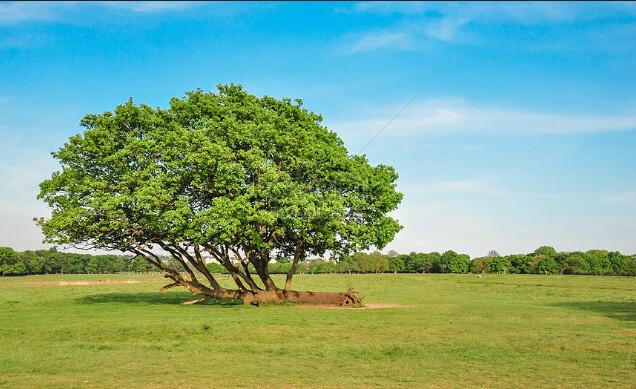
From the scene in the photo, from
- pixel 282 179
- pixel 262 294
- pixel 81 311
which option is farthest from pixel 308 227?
pixel 81 311

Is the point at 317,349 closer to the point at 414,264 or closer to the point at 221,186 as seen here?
the point at 221,186

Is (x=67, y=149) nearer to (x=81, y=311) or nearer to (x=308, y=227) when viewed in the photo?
(x=81, y=311)

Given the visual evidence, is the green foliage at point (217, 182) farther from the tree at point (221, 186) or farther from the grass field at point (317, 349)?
the grass field at point (317, 349)

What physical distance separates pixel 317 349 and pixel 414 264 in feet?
520

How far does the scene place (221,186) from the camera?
38906 millimetres

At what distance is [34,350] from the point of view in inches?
894

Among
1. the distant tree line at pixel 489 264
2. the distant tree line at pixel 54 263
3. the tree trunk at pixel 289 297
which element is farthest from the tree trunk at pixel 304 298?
the distant tree line at pixel 54 263

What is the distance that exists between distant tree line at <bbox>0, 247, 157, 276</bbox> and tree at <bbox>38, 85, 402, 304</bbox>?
115311mm

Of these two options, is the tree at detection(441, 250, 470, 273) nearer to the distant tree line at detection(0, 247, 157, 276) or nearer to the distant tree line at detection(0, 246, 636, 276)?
the distant tree line at detection(0, 246, 636, 276)

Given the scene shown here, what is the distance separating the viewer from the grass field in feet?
55.9

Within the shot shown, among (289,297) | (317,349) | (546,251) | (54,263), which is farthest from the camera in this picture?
(54,263)

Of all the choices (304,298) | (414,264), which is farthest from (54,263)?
(304,298)

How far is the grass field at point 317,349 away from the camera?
671 inches

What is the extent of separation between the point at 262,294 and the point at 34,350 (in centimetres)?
2358
